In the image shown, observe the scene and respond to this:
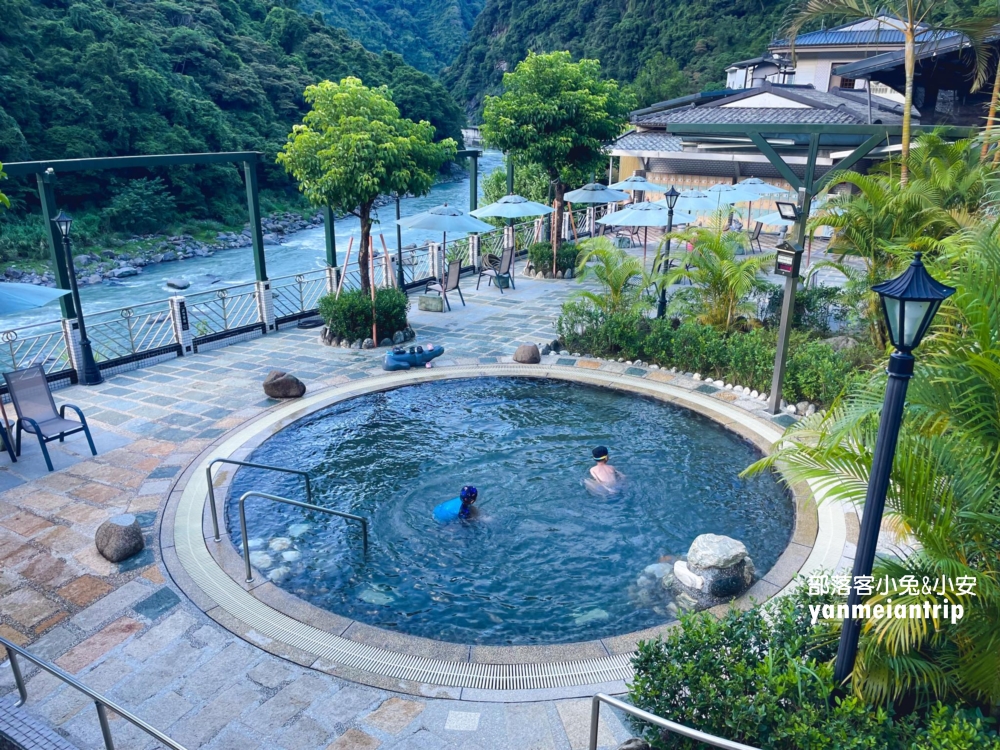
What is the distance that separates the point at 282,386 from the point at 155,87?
32.3 metres

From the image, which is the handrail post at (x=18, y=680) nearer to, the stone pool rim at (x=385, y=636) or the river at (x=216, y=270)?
the stone pool rim at (x=385, y=636)

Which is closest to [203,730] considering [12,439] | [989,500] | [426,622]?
[426,622]

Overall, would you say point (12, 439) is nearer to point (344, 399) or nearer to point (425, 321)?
point (344, 399)

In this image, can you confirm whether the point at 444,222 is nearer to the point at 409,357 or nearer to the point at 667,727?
the point at 409,357

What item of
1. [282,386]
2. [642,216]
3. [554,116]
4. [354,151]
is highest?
[554,116]

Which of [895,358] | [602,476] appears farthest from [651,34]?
[895,358]

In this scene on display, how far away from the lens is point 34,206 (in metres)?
31.4

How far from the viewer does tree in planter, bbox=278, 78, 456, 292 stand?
450 inches

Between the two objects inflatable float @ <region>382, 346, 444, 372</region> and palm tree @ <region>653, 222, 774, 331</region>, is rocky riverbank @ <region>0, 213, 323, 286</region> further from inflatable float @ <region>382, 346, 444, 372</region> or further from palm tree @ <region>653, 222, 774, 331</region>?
palm tree @ <region>653, 222, 774, 331</region>

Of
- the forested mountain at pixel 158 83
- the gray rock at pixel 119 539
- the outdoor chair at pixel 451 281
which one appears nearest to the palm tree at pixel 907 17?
the outdoor chair at pixel 451 281

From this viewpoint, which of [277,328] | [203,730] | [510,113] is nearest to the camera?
[203,730]

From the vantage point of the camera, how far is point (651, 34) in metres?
49.6

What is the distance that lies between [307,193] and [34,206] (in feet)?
85.9

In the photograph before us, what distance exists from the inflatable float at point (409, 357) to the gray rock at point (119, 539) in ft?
17.2
